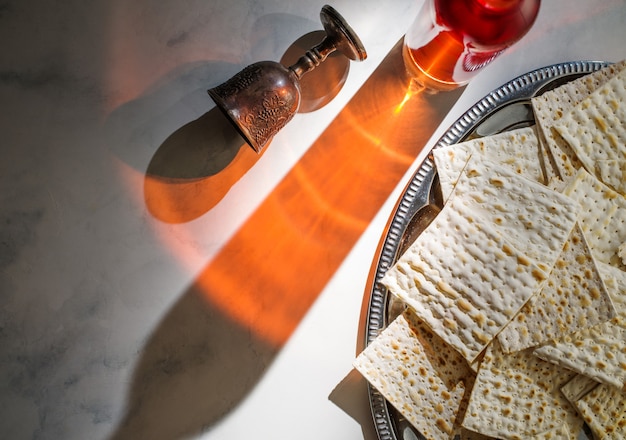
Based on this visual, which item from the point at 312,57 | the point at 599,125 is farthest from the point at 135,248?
the point at 599,125

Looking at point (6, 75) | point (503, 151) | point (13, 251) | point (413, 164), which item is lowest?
point (13, 251)

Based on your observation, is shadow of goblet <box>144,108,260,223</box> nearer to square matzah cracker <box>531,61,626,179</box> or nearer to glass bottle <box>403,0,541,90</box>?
glass bottle <box>403,0,541,90</box>

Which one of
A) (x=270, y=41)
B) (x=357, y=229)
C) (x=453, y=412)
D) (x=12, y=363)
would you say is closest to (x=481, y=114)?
(x=357, y=229)

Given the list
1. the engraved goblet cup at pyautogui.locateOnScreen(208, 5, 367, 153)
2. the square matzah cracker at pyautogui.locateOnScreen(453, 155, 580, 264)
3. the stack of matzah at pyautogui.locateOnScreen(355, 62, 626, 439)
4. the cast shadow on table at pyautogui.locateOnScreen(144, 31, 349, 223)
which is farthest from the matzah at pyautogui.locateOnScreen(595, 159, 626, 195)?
the cast shadow on table at pyautogui.locateOnScreen(144, 31, 349, 223)

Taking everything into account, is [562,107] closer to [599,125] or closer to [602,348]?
[599,125]

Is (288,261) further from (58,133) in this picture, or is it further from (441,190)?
(58,133)

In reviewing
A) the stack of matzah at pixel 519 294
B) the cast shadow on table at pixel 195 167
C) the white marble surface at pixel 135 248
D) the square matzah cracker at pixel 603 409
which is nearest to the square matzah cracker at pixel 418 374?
the stack of matzah at pixel 519 294

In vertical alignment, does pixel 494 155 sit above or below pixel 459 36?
below

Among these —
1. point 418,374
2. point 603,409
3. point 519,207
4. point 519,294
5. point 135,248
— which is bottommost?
point 135,248
